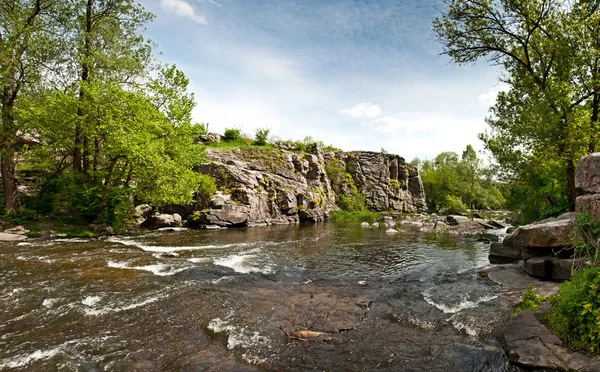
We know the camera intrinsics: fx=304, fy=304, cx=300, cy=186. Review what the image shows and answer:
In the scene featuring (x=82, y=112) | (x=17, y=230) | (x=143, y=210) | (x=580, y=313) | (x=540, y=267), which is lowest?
(x=540, y=267)

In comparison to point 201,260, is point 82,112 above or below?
above

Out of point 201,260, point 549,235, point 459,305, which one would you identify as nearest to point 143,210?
point 201,260

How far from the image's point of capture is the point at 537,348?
5.75 metres

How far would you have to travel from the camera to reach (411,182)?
7556cm

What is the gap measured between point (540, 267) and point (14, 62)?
32.0 m

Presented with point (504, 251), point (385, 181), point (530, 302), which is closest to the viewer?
point (530, 302)

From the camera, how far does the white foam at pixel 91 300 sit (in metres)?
8.55

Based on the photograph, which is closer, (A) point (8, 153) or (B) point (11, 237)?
(B) point (11, 237)

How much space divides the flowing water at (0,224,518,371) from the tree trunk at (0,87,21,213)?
932 centimetres

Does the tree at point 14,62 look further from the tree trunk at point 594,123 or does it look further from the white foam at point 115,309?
the tree trunk at point 594,123

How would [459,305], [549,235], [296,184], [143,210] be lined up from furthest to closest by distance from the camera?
[296,184], [143,210], [549,235], [459,305]

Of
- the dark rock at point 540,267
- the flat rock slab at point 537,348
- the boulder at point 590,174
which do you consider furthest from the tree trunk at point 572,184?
the flat rock slab at point 537,348

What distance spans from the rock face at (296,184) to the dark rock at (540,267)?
26660 millimetres

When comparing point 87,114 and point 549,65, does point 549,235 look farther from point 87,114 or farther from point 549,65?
point 87,114
